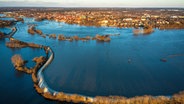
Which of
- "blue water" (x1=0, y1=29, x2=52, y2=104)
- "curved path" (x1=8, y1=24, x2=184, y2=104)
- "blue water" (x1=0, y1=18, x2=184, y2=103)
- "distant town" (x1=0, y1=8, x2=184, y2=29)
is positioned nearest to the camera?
"curved path" (x1=8, y1=24, x2=184, y2=104)

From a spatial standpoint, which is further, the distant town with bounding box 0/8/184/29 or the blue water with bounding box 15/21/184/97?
the distant town with bounding box 0/8/184/29

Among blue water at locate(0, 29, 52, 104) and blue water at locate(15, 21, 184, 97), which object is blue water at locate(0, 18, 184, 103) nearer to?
blue water at locate(15, 21, 184, 97)

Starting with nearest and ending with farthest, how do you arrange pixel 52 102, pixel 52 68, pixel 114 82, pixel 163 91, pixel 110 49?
pixel 52 102, pixel 163 91, pixel 114 82, pixel 52 68, pixel 110 49

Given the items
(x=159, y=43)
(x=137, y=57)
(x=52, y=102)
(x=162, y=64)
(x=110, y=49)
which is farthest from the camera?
(x=159, y=43)

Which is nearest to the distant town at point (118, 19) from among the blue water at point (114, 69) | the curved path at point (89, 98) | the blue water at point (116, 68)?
the blue water at point (116, 68)

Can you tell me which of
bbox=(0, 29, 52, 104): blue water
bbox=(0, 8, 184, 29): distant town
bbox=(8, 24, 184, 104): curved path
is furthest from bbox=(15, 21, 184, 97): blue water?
bbox=(0, 8, 184, 29): distant town

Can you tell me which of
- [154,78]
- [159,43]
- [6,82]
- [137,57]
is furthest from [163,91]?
[159,43]

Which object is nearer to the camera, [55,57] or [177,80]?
[177,80]

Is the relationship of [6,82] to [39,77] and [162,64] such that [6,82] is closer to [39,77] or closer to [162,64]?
Result: [39,77]
